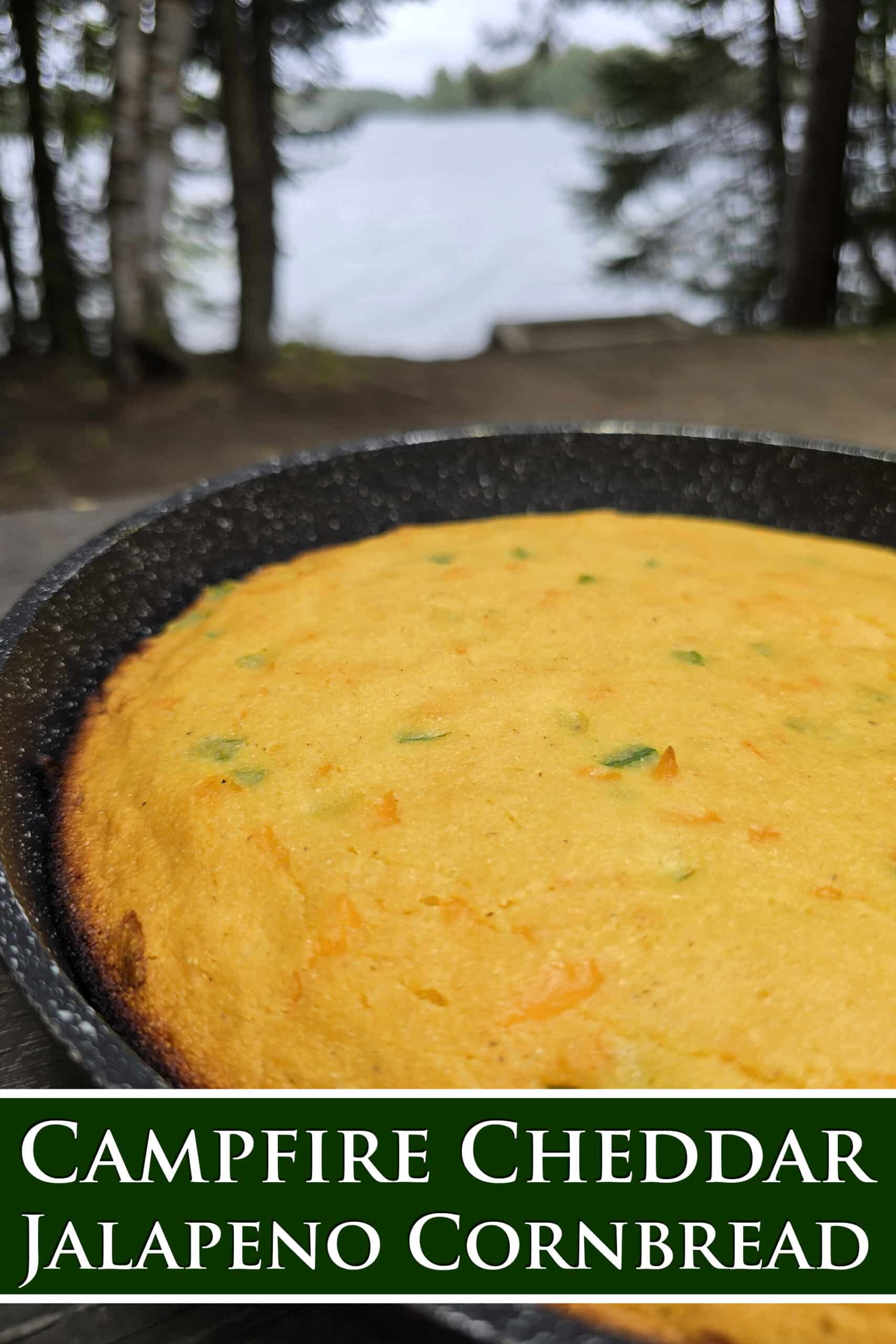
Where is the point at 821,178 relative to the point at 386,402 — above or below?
above

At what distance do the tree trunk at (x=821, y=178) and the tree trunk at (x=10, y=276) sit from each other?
17.0ft

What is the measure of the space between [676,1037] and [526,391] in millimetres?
5633

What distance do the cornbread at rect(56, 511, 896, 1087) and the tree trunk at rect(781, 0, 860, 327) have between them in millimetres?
6451

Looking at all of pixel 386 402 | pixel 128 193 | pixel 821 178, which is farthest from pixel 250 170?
pixel 821 178

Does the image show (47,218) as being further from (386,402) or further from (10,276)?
(386,402)

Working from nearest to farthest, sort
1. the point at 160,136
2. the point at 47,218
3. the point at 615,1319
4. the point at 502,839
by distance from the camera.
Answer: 1. the point at 615,1319
2. the point at 502,839
3. the point at 160,136
4. the point at 47,218

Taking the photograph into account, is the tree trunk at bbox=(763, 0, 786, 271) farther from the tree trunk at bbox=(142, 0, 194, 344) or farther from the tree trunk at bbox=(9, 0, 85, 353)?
the tree trunk at bbox=(9, 0, 85, 353)

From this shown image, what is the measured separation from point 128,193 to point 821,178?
442cm

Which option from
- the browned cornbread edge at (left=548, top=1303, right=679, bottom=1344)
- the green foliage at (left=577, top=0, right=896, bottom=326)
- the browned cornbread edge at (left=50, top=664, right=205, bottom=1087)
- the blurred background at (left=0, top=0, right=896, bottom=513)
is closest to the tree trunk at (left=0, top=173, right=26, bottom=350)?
the blurred background at (left=0, top=0, right=896, bottom=513)

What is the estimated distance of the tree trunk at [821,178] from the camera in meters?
6.37

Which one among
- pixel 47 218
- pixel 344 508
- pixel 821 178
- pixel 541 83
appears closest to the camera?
pixel 344 508

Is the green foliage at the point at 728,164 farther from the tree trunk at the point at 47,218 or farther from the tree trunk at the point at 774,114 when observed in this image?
the tree trunk at the point at 47,218

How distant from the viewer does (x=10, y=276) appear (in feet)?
22.4

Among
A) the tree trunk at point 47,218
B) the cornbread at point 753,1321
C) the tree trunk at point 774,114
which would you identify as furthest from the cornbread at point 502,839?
the tree trunk at point 774,114
